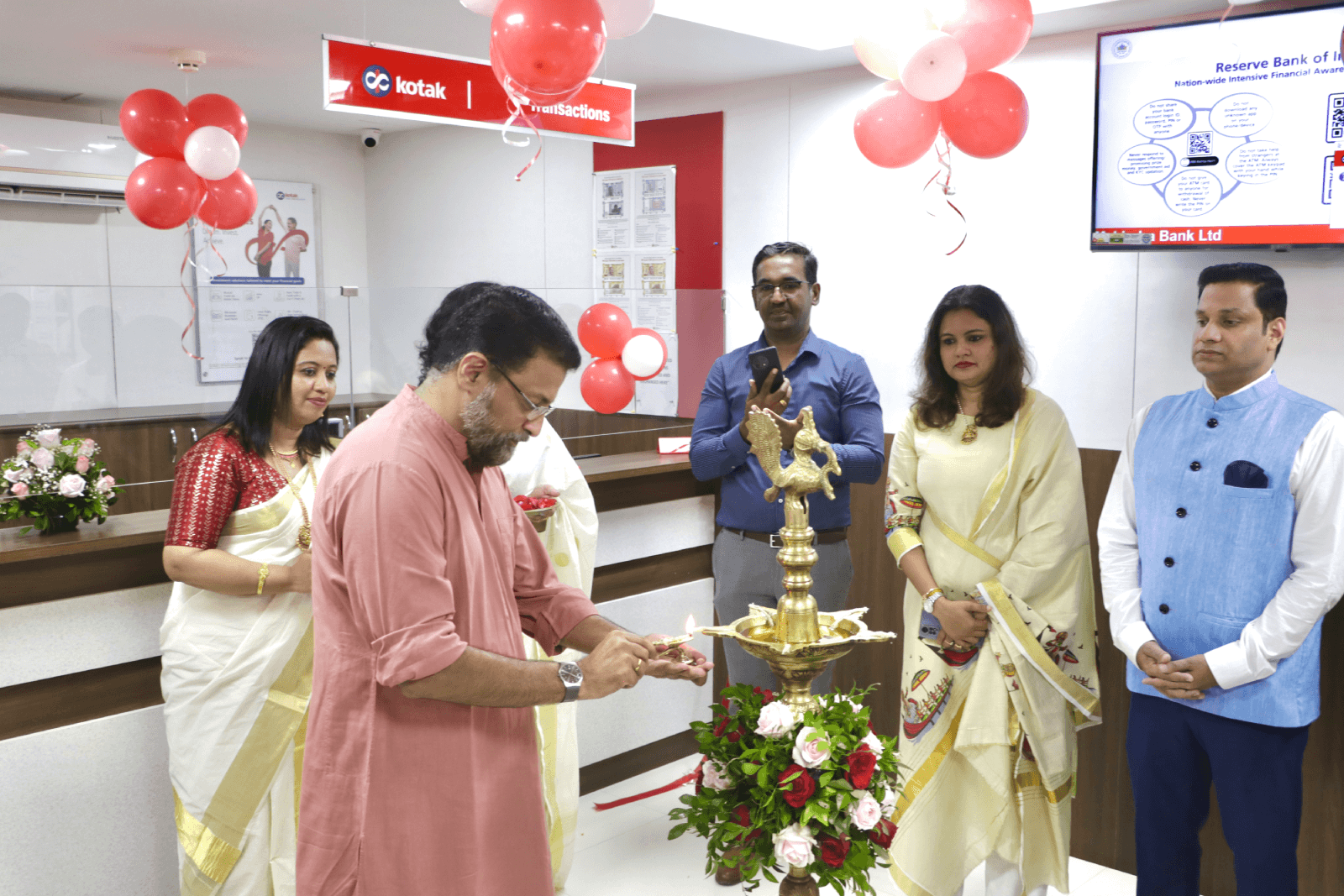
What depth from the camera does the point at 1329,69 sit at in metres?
2.91

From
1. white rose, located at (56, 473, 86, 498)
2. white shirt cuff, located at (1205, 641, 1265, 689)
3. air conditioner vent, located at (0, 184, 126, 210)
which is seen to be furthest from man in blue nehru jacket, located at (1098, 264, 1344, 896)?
air conditioner vent, located at (0, 184, 126, 210)

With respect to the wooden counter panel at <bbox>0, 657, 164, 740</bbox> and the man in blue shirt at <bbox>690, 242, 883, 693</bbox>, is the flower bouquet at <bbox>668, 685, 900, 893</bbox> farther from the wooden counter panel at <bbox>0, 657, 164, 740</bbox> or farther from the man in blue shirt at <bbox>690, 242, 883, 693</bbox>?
the wooden counter panel at <bbox>0, 657, 164, 740</bbox>

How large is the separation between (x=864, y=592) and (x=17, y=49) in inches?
168

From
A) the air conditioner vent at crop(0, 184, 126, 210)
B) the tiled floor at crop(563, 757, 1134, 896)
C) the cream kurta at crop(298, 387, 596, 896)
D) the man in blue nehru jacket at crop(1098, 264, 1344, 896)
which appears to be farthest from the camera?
the air conditioner vent at crop(0, 184, 126, 210)

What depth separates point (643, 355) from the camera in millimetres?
4090

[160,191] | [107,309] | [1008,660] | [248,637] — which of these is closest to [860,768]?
[1008,660]

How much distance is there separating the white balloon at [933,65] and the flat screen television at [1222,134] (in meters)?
0.81

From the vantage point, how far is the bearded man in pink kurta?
157cm

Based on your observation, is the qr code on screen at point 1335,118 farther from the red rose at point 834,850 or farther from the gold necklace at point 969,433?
the red rose at point 834,850

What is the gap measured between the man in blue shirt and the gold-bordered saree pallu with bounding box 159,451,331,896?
4.36 ft

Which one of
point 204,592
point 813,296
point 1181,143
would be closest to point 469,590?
point 204,592

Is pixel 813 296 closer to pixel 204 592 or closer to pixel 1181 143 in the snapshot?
pixel 1181 143

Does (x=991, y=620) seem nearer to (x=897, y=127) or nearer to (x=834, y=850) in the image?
(x=834, y=850)

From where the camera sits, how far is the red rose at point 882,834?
1810 mm
